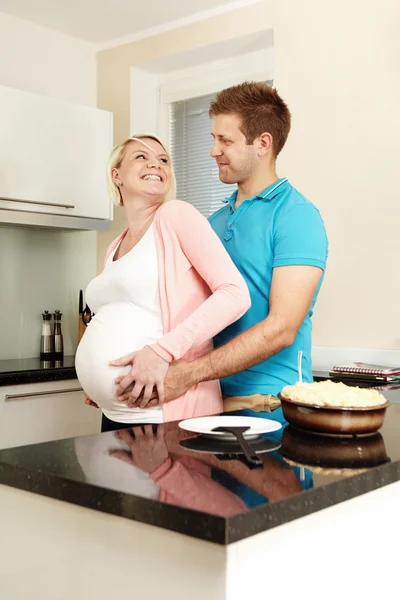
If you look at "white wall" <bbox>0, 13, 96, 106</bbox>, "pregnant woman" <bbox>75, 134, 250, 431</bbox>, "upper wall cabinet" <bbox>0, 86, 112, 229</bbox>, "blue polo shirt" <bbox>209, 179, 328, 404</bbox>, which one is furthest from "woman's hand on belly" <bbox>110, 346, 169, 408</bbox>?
"white wall" <bbox>0, 13, 96, 106</bbox>

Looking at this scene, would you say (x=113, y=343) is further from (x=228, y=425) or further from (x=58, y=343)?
(x=58, y=343)

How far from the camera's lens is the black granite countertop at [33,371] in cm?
296

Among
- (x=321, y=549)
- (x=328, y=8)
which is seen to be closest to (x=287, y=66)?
(x=328, y=8)

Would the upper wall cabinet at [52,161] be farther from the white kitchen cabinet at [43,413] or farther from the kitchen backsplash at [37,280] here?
the white kitchen cabinet at [43,413]

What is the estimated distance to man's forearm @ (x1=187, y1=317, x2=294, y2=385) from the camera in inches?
66.6

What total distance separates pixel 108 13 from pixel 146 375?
Answer: 245 cm

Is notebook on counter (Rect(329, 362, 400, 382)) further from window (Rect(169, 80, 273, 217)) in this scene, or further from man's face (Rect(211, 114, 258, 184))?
window (Rect(169, 80, 273, 217))

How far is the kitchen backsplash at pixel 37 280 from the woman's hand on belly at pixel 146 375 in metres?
2.06

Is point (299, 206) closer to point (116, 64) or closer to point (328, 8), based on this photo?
point (328, 8)

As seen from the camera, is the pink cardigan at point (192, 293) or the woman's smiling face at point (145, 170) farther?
the woman's smiling face at point (145, 170)

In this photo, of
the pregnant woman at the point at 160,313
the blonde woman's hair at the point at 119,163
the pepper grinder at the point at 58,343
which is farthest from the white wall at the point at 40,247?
the pregnant woman at the point at 160,313

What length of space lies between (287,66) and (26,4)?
1.26m

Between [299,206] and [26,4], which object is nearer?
[299,206]

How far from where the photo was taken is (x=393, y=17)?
2785mm
